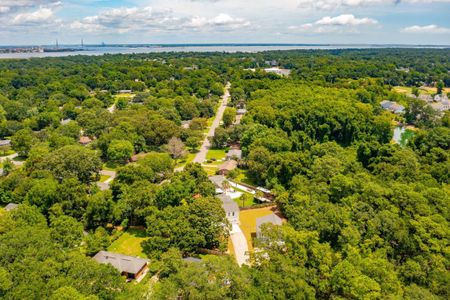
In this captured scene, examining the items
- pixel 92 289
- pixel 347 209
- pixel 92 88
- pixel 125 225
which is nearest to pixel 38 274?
pixel 92 289

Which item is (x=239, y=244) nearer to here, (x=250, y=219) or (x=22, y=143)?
(x=250, y=219)

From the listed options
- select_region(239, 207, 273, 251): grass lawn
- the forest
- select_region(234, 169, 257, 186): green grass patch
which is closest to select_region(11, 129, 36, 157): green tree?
the forest

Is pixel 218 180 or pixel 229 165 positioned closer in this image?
pixel 218 180

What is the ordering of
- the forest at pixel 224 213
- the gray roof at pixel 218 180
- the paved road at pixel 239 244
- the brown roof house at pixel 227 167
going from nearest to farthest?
1. the forest at pixel 224 213
2. the paved road at pixel 239 244
3. the gray roof at pixel 218 180
4. the brown roof house at pixel 227 167

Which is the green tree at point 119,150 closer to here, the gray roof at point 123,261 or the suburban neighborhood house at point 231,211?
the suburban neighborhood house at point 231,211

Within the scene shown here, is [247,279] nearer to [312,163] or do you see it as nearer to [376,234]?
[376,234]

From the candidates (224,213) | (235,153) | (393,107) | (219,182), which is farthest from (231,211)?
(393,107)

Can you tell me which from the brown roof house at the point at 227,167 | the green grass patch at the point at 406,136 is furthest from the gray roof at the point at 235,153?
the green grass patch at the point at 406,136

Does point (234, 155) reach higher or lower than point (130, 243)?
higher
